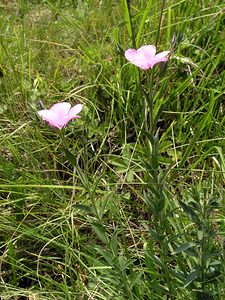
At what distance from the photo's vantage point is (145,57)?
1.07m

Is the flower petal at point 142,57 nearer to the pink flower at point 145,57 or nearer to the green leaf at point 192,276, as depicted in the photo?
the pink flower at point 145,57

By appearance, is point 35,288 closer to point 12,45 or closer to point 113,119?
point 113,119

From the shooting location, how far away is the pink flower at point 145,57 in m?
1.04

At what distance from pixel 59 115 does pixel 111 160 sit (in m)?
0.69

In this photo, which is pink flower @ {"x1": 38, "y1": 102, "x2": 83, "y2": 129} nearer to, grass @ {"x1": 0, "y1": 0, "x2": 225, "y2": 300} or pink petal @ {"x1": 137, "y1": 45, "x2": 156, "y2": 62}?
grass @ {"x1": 0, "y1": 0, "x2": 225, "y2": 300}

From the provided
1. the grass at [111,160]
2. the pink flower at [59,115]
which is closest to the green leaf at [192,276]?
the grass at [111,160]

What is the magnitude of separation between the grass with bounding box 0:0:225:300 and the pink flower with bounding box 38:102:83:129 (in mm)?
48

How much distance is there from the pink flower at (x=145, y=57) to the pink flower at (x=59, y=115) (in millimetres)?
137

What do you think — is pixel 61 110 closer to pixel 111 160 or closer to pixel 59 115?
pixel 59 115

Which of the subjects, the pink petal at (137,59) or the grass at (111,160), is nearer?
the pink petal at (137,59)

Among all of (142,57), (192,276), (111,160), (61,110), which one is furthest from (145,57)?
(111,160)

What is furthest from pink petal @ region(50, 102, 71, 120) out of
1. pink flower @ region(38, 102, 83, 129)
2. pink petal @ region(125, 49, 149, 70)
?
pink petal @ region(125, 49, 149, 70)

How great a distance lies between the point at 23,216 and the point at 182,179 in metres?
0.48

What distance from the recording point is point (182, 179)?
5.39 feet
